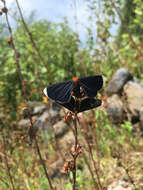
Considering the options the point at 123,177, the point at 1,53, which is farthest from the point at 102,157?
the point at 1,53

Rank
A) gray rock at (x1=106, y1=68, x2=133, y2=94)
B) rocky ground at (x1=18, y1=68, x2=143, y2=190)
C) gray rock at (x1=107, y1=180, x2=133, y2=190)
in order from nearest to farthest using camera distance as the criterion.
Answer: gray rock at (x1=107, y1=180, x2=133, y2=190) → rocky ground at (x1=18, y1=68, x2=143, y2=190) → gray rock at (x1=106, y1=68, x2=133, y2=94)

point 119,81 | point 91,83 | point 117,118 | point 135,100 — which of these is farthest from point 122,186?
point 119,81

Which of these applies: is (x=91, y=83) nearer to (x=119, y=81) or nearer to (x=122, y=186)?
(x=122, y=186)

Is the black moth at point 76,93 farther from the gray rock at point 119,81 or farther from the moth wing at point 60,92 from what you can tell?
the gray rock at point 119,81

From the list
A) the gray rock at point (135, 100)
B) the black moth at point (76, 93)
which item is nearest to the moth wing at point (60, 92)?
the black moth at point (76, 93)

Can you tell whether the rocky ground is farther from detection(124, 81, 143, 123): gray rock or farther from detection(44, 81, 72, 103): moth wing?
detection(44, 81, 72, 103): moth wing

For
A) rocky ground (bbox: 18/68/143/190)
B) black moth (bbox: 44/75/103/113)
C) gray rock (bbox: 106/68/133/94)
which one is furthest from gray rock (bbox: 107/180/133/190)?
gray rock (bbox: 106/68/133/94)
